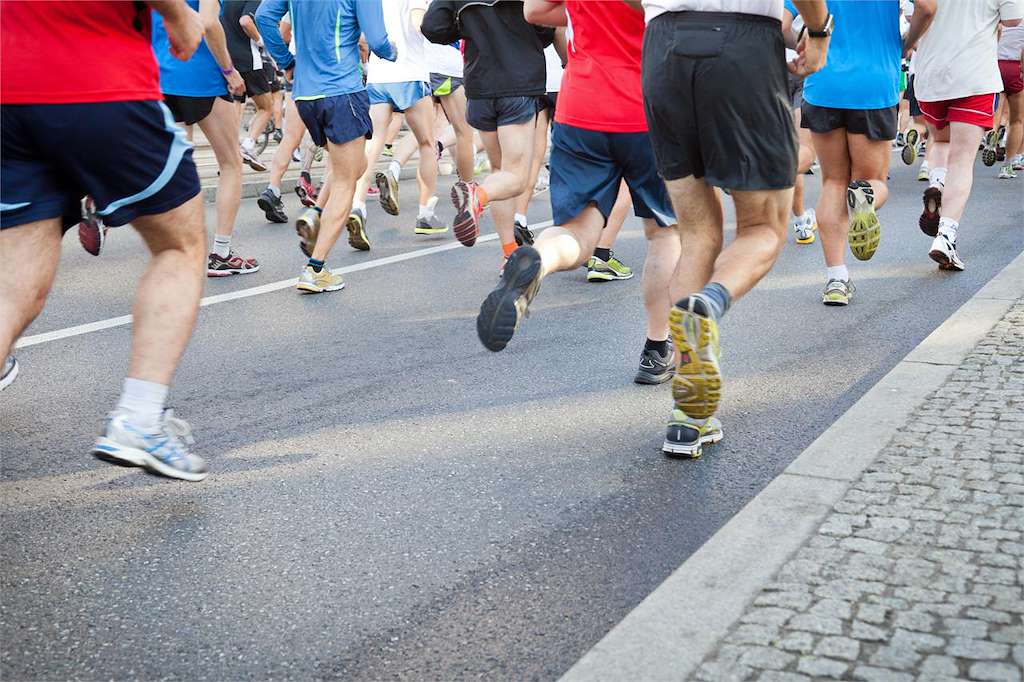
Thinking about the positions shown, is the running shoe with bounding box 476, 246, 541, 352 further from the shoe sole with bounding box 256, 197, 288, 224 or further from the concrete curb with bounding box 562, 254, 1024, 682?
the shoe sole with bounding box 256, 197, 288, 224

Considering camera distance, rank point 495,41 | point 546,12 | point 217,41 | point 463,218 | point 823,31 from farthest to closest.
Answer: point 495,41, point 217,41, point 463,218, point 546,12, point 823,31

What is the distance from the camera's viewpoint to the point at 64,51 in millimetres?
3322

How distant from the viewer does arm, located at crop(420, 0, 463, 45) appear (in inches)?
283

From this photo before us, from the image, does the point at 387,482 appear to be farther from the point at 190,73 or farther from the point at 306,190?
the point at 306,190

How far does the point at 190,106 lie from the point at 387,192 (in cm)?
287

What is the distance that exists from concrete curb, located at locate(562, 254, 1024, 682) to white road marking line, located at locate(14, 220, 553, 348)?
2144 millimetres

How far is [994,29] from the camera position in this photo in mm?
7582

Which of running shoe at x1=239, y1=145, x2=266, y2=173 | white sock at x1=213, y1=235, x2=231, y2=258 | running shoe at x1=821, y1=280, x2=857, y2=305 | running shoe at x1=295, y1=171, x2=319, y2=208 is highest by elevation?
running shoe at x1=821, y1=280, x2=857, y2=305

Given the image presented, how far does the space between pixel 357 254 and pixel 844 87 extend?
12.5 feet

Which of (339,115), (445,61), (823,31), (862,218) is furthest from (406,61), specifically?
(823,31)

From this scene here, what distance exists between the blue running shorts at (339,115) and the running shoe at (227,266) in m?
1.10

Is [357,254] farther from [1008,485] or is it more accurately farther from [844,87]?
[1008,485]

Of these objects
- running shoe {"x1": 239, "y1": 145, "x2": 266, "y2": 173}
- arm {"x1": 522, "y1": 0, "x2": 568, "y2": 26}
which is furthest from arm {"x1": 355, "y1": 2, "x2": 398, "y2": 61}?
running shoe {"x1": 239, "y1": 145, "x2": 266, "y2": 173}

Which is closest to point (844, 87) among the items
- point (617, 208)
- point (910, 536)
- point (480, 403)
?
point (617, 208)
